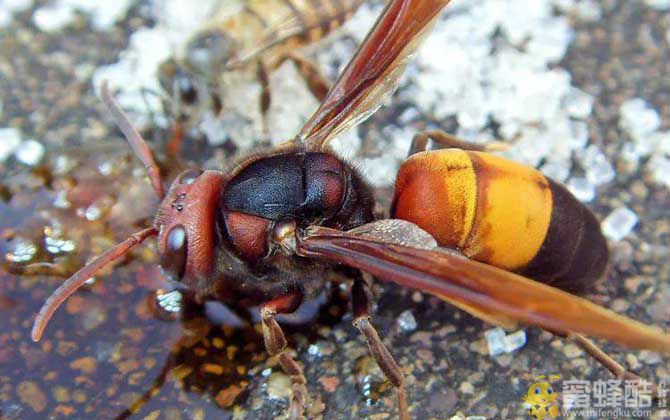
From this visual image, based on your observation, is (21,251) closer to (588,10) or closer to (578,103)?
(578,103)

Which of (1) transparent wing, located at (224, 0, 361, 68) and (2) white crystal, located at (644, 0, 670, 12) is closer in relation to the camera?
(1) transparent wing, located at (224, 0, 361, 68)

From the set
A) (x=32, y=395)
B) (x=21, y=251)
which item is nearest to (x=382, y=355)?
(x=32, y=395)

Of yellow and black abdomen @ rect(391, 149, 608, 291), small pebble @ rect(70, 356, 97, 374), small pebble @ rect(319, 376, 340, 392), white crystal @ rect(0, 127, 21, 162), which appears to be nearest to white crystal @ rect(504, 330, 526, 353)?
yellow and black abdomen @ rect(391, 149, 608, 291)

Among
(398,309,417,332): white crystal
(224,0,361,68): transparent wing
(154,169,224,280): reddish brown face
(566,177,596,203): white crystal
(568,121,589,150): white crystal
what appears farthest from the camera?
(224,0,361,68): transparent wing

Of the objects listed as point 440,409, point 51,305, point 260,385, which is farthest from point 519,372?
point 51,305

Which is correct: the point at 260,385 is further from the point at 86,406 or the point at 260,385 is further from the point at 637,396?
the point at 637,396

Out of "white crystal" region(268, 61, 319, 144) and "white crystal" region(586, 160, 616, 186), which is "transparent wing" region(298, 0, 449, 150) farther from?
"white crystal" region(586, 160, 616, 186)
